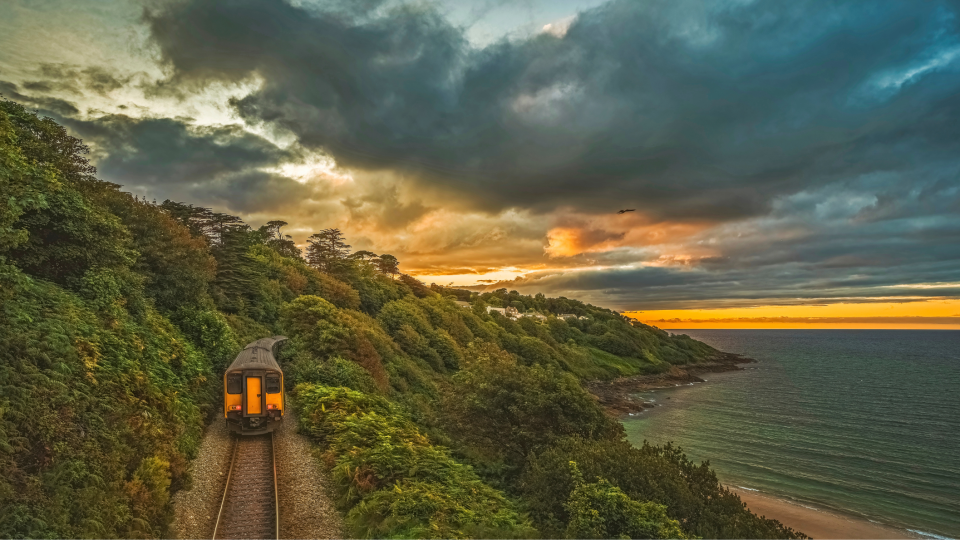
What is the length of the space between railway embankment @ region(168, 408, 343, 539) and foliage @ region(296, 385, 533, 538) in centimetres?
58

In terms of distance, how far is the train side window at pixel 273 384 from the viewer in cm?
2025

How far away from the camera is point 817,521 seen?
2791 centimetres

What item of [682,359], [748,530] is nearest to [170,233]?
[748,530]

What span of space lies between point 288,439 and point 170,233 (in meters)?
16.3

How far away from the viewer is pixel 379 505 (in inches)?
505

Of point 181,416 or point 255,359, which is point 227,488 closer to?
point 181,416

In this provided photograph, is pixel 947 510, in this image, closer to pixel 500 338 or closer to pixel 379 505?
pixel 379 505

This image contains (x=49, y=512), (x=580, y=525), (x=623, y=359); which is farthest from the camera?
(x=623, y=359)

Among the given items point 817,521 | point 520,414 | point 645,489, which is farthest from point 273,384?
point 817,521

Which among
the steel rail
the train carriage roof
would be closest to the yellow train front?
the train carriage roof

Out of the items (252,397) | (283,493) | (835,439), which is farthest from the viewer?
(835,439)

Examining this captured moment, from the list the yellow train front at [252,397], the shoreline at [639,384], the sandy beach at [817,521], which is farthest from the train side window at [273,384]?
the shoreline at [639,384]

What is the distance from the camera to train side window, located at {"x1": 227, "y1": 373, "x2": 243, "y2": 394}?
64.7 feet

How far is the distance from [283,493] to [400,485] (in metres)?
3.68
